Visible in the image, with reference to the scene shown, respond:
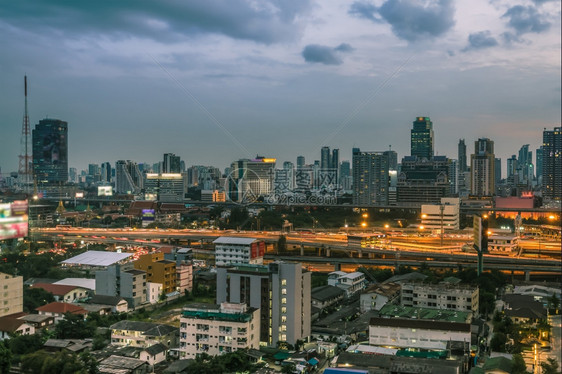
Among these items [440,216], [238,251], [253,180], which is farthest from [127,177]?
[238,251]

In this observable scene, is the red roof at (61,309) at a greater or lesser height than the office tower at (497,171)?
lesser

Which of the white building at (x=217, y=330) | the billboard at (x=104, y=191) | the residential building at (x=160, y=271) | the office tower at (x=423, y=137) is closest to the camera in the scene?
the white building at (x=217, y=330)

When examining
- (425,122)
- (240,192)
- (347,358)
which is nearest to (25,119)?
(347,358)

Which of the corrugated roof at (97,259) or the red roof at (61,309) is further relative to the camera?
the corrugated roof at (97,259)

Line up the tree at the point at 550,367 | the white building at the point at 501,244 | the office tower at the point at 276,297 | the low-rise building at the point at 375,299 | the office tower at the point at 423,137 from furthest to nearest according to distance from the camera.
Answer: the office tower at the point at 423,137, the white building at the point at 501,244, the low-rise building at the point at 375,299, the office tower at the point at 276,297, the tree at the point at 550,367

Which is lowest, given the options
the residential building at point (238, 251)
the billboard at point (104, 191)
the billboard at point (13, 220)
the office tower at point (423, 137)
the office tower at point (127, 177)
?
the residential building at point (238, 251)

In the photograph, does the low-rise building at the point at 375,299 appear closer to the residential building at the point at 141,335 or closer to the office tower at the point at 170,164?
the residential building at the point at 141,335

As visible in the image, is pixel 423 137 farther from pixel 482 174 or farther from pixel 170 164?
pixel 170 164

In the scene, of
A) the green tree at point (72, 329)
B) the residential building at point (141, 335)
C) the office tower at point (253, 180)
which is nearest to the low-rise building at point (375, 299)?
the residential building at point (141, 335)
